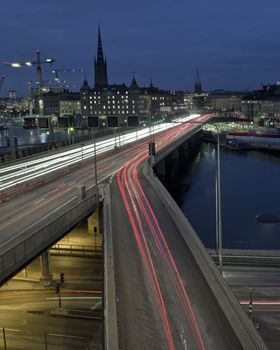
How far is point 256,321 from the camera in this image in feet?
69.7

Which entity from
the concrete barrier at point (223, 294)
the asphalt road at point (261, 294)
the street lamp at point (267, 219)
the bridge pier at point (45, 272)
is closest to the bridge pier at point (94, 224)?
the bridge pier at point (45, 272)

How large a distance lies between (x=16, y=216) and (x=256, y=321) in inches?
661

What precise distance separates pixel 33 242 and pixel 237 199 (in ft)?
138

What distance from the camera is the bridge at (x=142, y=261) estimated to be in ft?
48.1

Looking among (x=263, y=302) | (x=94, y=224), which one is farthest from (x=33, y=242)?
(x=94, y=224)

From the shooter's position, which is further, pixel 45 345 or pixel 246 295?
pixel 246 295

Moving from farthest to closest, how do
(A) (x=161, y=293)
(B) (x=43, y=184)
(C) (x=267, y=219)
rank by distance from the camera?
1. (C) (x=267, y=219)
2. (B) (x=43, y=184)
3. (A) (x=161, y=293)

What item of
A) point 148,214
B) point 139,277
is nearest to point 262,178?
point 148,214

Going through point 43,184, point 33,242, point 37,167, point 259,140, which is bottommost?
point 259,140

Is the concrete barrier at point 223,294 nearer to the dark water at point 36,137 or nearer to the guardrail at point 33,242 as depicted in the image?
the guardrail at point 33,242

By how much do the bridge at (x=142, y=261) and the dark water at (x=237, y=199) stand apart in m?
9.58

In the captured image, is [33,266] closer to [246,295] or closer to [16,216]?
[16,216]

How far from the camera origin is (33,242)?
853 inches

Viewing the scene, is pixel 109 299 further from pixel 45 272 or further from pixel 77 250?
pixel 77 250
